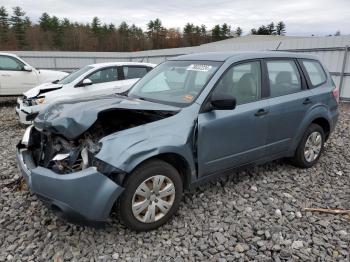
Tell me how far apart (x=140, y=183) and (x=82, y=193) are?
0.54 m

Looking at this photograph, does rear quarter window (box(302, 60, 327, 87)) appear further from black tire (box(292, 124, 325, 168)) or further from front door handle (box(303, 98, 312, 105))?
black tire (box(292, 124, 325, 168))

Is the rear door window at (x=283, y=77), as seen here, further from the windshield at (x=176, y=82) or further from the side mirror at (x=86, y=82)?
the side mirror at (x=86, y=82)

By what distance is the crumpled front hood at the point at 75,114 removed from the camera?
305 cm

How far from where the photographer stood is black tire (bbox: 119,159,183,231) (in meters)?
2.97

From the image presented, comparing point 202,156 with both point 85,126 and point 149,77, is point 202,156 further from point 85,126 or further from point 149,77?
point 149,77

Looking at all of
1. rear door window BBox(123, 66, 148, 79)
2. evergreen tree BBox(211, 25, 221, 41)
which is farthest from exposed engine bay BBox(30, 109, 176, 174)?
evergreen tree BBox(211, 25, 221, 41)

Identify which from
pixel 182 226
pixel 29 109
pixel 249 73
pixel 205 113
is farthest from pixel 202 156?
pixel 29 109

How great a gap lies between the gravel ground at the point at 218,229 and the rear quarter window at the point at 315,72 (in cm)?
146

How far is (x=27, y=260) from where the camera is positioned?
2.91 meters

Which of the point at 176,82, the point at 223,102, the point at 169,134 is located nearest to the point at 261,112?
the point at 223,102

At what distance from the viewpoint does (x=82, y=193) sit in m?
2.78

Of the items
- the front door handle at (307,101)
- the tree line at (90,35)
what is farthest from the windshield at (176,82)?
the tree line at (90,35)

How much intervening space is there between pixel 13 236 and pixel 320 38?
1241 centimetres

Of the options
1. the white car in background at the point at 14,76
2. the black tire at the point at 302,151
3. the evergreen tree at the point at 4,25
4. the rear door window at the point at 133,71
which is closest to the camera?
the black tire at the point at 302,151
